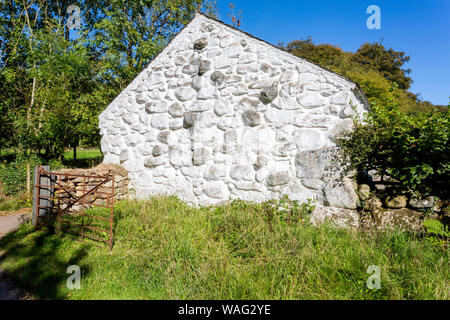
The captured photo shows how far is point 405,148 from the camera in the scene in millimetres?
3299

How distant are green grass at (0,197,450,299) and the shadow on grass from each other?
0.5 inches

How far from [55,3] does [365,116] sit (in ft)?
44.9

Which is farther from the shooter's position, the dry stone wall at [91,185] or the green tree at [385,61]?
the green tree at [385,61]

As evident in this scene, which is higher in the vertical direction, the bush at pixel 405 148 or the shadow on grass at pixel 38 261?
the bush at pixel 405 148

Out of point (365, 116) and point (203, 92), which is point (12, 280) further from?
point (365, 116)

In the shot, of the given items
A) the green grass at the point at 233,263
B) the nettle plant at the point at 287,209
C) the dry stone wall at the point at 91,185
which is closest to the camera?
the green grass at the point at 233,263

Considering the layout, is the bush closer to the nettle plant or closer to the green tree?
the nettle plant

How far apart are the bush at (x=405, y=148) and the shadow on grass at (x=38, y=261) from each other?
4.33 metres

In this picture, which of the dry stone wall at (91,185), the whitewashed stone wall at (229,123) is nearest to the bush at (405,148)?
the whitewashed stone wall at (229,123)

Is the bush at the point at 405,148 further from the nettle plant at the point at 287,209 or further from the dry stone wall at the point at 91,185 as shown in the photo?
the dry stone wall at the point at 91,185

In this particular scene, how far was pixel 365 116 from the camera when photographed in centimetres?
401

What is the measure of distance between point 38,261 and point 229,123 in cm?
385

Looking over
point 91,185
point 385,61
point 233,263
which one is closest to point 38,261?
point 91,185

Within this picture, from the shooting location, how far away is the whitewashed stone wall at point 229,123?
163 inches
